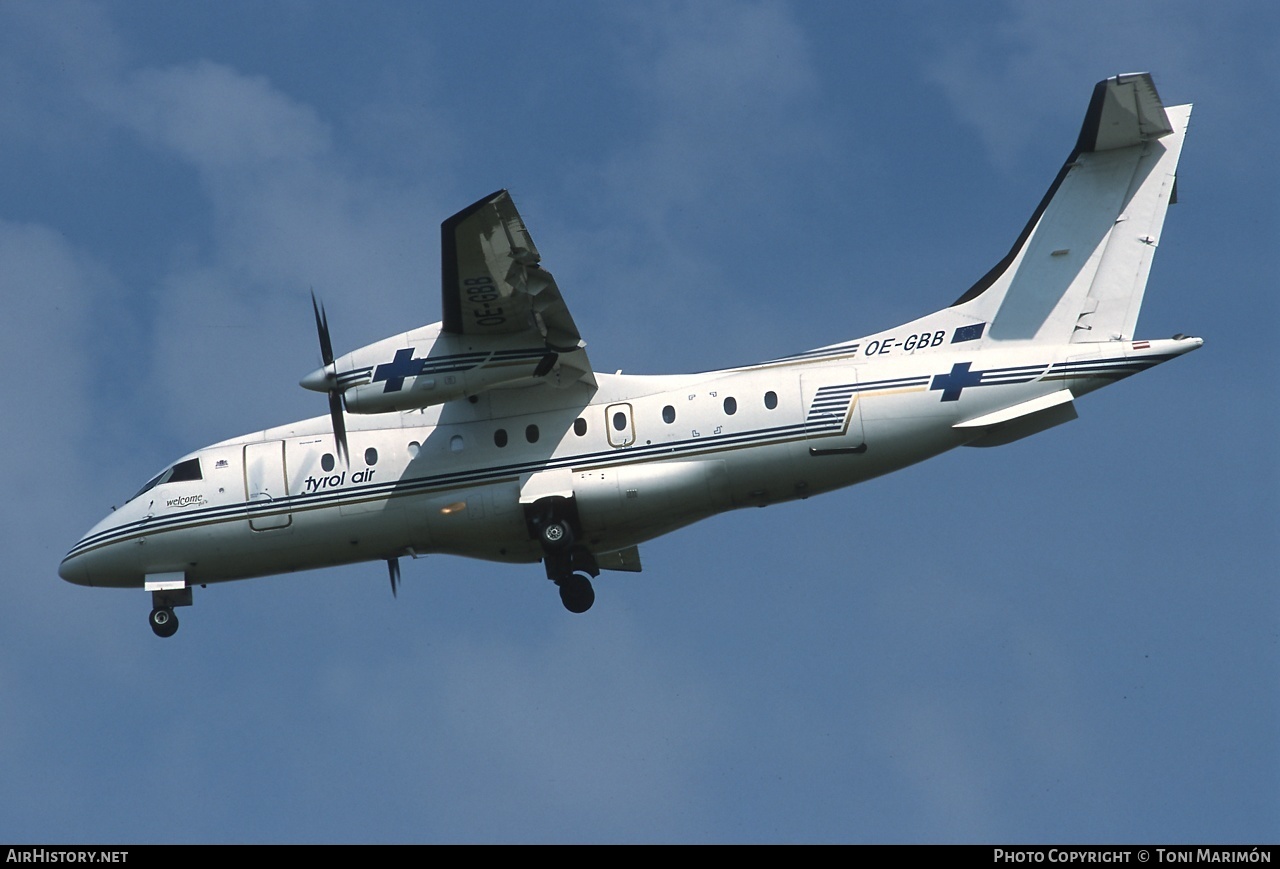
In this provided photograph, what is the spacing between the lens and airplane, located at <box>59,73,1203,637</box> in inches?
835

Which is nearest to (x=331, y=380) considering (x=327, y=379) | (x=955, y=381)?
(x=327, y=379)

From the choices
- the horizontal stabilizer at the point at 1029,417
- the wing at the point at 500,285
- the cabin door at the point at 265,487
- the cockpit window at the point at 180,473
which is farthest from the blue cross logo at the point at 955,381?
the cockpit window at the point at 180,473

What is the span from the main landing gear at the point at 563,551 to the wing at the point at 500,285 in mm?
2111

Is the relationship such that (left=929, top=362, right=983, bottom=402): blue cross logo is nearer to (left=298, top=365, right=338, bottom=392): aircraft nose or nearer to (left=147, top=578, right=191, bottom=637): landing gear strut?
(left=298, top=365, right=338, bottom=392): aircraft nose

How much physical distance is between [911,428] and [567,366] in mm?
5025

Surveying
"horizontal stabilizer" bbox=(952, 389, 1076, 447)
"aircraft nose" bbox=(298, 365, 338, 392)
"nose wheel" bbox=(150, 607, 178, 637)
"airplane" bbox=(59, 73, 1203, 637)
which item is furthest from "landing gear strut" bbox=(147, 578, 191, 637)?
"horizontal stabilizer" bbox=(952, 389, 1076, 447)

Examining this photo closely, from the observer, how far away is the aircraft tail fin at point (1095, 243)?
21.6 meters

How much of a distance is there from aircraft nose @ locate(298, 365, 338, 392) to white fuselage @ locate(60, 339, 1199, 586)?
190 centimetres

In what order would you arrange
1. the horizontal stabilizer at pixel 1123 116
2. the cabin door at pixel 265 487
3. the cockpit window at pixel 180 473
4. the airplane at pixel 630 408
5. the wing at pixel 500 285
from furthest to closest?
the cockpit window at pixel 180 473 → the cabin door at pixel 265 487 → the airplane at pixel 630 408 → the horizontal stabilizer at pixel 1123 116 → the wing at pixel 500 285

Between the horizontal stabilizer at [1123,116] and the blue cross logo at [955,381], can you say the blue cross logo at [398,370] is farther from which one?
the horizontal stabilizer at [1123,116]

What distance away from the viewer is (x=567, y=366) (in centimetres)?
2223
